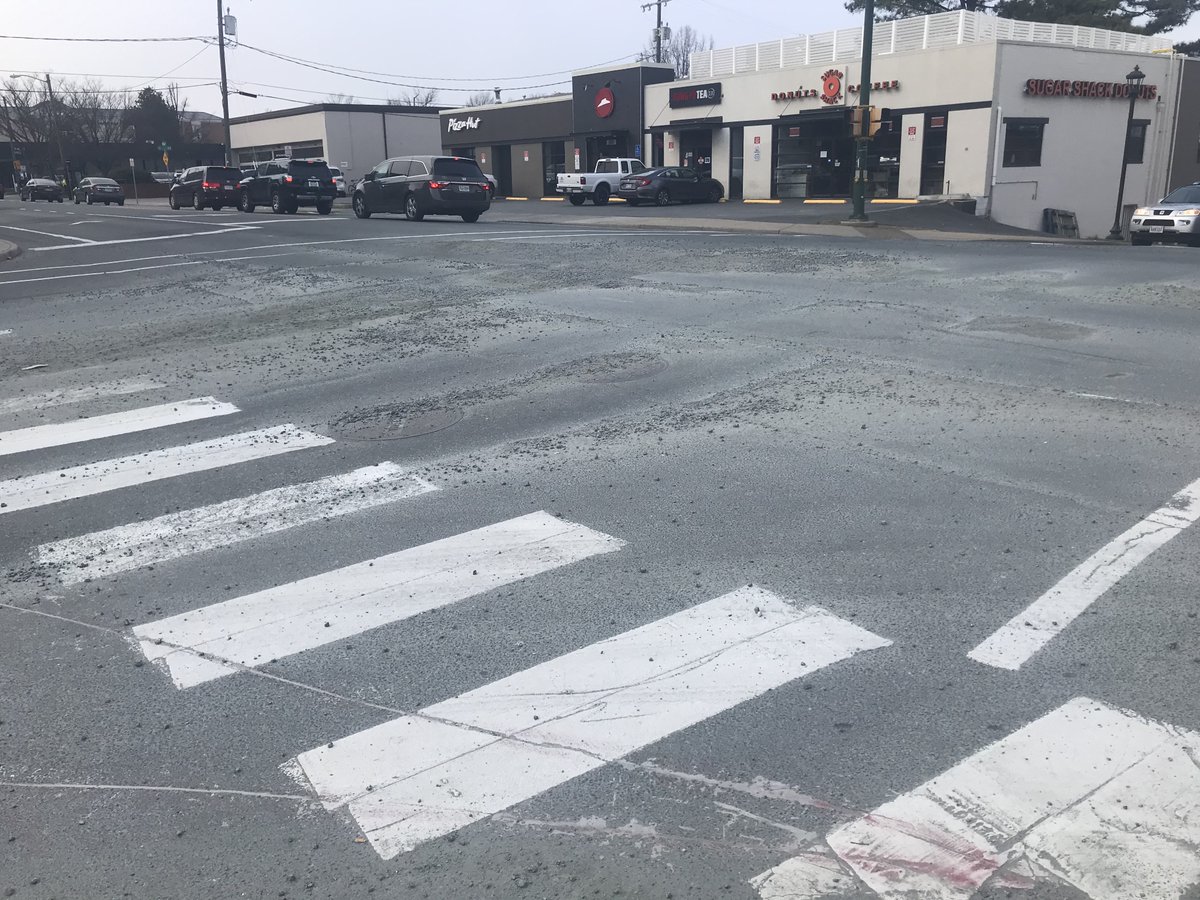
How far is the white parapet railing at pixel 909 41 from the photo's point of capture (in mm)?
37031

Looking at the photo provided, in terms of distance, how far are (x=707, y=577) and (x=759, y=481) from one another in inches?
63.2

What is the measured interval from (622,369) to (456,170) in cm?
2167

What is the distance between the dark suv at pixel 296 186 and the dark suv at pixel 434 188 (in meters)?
7.31

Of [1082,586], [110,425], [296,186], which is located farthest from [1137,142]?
[110,425]

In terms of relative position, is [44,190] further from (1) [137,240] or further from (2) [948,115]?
(2) [948,115]

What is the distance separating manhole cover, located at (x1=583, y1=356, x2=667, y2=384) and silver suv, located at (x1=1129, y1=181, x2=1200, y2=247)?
19.6 metres

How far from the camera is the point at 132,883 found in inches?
128

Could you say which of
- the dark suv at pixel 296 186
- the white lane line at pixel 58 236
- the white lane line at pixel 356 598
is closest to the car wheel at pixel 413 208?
the white lane line at pixel 58 236

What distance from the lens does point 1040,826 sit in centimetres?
338

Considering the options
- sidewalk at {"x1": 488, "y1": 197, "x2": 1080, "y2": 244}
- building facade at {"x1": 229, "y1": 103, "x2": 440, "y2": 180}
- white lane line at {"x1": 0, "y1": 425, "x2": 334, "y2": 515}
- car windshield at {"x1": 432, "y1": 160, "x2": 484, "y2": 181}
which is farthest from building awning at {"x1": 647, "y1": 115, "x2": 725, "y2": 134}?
white lane line at {"x1": 0, "y1": 425, "x2": 334, "y2": 515}

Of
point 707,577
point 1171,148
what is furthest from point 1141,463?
point 1171,148

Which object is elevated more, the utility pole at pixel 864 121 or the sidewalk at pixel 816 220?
the utility pole at pixel 864 121

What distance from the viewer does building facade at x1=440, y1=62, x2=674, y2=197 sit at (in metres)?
51.2

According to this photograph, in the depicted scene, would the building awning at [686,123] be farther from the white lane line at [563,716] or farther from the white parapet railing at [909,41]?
the white lane line at [563,716]
